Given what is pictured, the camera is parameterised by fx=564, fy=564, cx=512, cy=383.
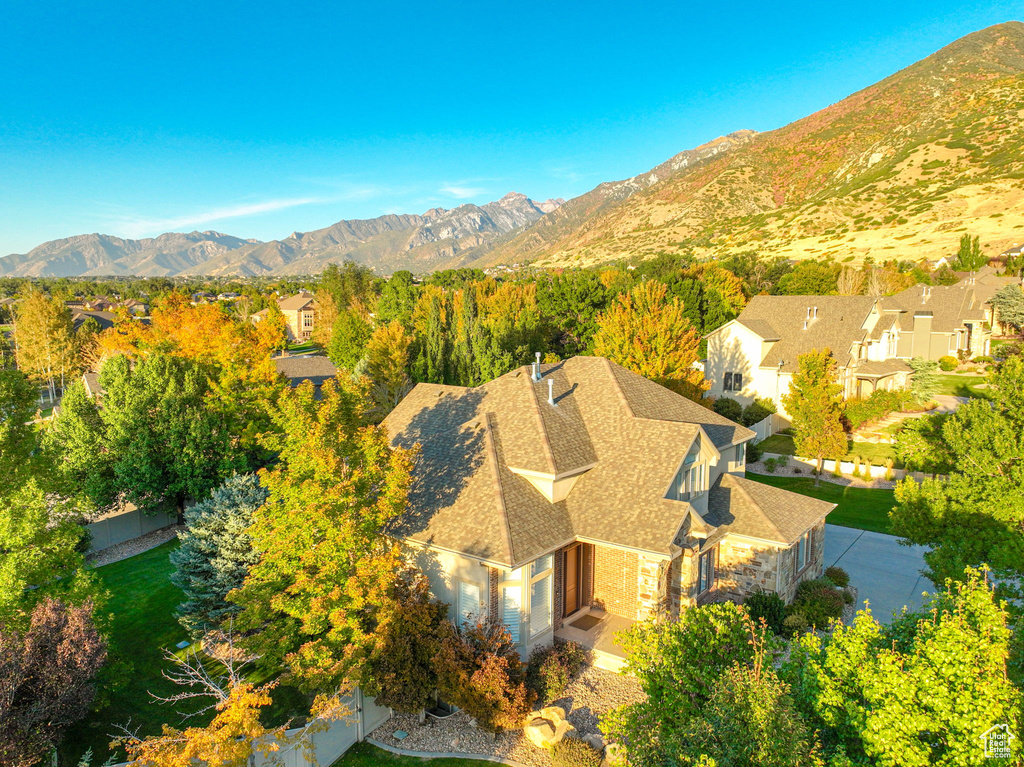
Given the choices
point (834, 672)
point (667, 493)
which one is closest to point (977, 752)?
point (834, 672)

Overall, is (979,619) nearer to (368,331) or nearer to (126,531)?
(126,531)

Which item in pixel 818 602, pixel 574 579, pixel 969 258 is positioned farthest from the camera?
pixel 969 258

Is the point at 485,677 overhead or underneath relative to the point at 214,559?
underneath

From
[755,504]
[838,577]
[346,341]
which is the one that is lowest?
[838,577]

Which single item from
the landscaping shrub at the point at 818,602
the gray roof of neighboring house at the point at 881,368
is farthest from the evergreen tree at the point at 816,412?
the gray roof of neighboring house at the point at 881,368

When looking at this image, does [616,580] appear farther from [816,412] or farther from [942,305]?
[942,305]

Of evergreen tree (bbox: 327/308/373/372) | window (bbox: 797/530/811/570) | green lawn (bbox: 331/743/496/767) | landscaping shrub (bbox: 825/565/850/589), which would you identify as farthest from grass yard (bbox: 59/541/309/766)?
evergreen tree (bbox: 327/308/373/372)

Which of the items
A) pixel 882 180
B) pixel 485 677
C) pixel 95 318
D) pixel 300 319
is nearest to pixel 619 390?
pixel 485 677

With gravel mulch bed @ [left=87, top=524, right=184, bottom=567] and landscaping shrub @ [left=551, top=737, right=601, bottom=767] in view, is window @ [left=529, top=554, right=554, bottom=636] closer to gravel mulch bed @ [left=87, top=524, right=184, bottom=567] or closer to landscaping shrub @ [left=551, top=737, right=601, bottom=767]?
landscaping shrub @ [left=551, top=737, right=601, bottom=767]
